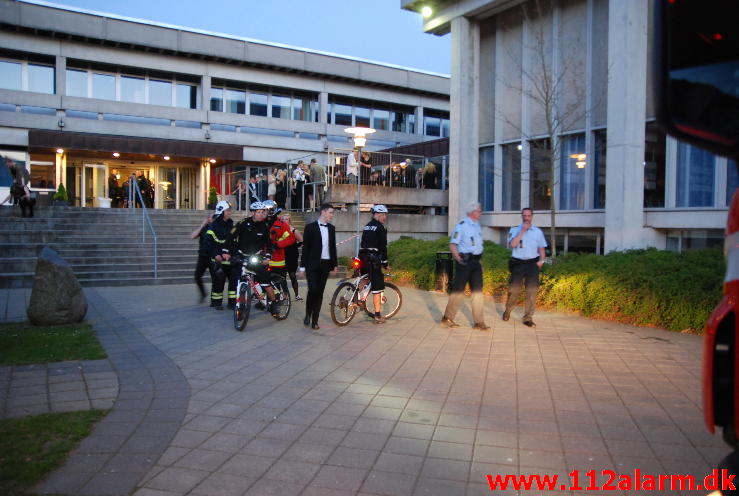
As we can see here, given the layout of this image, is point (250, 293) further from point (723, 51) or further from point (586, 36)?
point (586, 36)

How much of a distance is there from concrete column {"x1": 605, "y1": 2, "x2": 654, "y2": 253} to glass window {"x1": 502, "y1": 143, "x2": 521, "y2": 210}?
13.4 feet

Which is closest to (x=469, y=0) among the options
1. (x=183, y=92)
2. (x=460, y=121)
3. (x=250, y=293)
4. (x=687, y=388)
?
(x=460, y=121)

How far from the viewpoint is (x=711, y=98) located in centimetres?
194

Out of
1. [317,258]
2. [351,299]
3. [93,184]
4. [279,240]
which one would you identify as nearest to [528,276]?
[351,299]

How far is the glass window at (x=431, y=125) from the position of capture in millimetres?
43438

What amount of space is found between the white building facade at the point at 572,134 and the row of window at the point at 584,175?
3cm

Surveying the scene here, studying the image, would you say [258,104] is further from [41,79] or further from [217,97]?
[41,79]

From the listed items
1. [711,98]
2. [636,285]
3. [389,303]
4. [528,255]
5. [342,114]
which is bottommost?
[389,303]

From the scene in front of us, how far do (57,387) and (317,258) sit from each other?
4.28 meters

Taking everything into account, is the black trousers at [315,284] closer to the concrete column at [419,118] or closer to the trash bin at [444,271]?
the trash bin at [444,271]

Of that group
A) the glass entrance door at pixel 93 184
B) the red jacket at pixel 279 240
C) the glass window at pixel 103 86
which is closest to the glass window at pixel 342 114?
the glass window at pixel 103 86

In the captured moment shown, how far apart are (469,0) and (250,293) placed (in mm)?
13912

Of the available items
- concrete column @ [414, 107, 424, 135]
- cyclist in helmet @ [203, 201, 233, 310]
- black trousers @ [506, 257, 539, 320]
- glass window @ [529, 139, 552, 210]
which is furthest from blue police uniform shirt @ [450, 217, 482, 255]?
concrete column @ [414, 107, 424, 135]

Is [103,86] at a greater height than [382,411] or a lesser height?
greater
